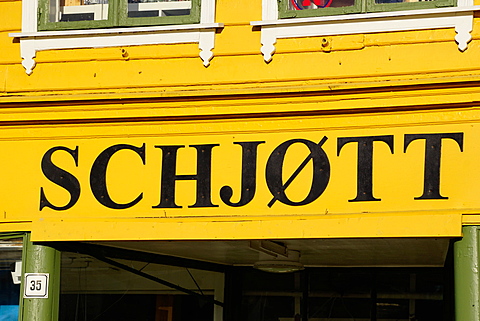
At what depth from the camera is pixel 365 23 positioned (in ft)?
29.8

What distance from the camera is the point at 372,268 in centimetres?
1221

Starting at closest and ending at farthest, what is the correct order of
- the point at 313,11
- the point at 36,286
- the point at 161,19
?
the point at 313,11, the point at 36,286, the point at 161,19

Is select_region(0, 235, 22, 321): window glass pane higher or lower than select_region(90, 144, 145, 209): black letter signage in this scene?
lower

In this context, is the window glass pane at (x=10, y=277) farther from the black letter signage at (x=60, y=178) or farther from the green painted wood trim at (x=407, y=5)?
the green painted wood trim at (x=407, y=5)

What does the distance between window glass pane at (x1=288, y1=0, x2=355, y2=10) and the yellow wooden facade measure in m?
0.36

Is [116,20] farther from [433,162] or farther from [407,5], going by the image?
[433,162]

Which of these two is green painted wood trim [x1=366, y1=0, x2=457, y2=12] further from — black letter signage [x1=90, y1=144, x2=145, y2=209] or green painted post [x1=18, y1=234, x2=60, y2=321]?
green painted post [x1=18, y1=234, x2=60, y2=321]

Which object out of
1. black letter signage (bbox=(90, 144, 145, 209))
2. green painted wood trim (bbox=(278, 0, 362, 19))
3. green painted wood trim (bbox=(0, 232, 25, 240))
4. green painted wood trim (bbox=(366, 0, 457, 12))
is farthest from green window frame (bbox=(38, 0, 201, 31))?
green painted wood trim (bbox=(0, 232, 25, 240))

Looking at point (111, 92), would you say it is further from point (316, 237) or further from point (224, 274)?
point (224, 274)

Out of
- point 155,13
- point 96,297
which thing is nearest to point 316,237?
point 155,13

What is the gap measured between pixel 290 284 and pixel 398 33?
4.54 m

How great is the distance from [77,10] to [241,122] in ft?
7.31

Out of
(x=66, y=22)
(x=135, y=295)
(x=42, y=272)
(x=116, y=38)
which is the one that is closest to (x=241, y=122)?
(x=116, y=38)

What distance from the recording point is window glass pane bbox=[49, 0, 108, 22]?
988 centimetres
